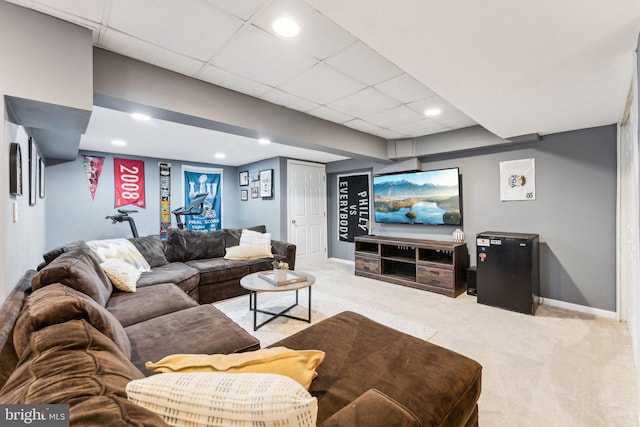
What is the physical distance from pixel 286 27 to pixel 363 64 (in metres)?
0.70

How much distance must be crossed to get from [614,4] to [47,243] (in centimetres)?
674

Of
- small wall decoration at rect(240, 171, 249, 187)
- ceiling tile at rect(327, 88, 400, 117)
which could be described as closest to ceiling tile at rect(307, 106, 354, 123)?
ceiling tile at rect(327, 88, 400, 117)

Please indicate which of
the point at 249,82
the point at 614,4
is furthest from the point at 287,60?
the point at 614,4

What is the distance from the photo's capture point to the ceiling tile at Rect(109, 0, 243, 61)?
1527 millimetres

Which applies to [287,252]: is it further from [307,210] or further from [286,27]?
[286,27]

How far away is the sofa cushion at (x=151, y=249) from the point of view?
12.0 feet

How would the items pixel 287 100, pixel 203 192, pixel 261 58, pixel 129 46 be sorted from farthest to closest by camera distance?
pixel 203 192, pixel 287 100, pixel 261 58, pixel 129 46

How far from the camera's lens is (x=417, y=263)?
4062 millimetres

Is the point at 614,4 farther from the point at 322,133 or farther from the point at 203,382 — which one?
the point at 322,133

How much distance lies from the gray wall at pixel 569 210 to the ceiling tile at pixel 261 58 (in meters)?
2.76

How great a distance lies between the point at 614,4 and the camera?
1229 mm

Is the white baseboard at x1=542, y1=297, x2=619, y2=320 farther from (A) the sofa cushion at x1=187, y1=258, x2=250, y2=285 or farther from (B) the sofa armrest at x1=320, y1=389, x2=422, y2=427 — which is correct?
(A) the sofa cushion at x1=187, y1=258, x2=250, y2=285

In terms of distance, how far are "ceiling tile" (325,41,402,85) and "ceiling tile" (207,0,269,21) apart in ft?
2.22

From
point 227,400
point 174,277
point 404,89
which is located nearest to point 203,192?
point 174,277
